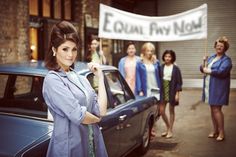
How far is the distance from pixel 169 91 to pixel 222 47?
1.25 metres

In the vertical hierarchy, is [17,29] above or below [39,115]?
above

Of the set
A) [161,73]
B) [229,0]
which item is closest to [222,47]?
[161,73]

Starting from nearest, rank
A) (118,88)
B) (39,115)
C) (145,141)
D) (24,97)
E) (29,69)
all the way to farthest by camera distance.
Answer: (39,115) < (29,69) < (24,97) < (118,88) < (145,141)

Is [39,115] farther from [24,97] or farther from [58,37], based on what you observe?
[58,37]

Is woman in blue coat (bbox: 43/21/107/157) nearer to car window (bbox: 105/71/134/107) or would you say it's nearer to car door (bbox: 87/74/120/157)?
car door (bbox: 87/74/120/157)

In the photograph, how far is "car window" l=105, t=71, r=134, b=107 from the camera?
5.22 m

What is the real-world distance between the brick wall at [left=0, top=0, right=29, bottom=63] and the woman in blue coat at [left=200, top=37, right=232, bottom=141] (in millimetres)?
4556

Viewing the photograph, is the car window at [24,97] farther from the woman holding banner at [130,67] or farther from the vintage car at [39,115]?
the woman holding banner at [130,67]

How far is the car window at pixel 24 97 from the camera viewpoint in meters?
3.94

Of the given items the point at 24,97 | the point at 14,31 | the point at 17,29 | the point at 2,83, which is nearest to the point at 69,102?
the point at 24,97

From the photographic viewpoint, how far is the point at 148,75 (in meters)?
7.40

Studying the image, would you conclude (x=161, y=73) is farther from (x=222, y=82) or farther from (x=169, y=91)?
(x=222, y=82)

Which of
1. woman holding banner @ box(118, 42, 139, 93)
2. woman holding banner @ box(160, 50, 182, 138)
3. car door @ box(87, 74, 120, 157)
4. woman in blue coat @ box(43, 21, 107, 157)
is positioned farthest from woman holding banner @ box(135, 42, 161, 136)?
woman in blue coat @ box(43, 21, 107, 157)

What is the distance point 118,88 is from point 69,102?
3026mm
